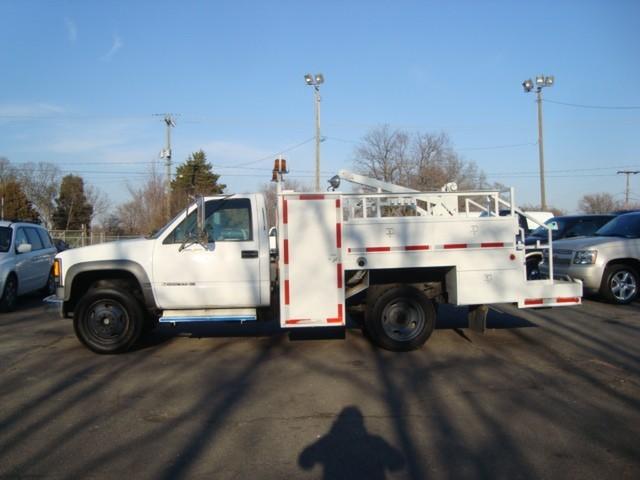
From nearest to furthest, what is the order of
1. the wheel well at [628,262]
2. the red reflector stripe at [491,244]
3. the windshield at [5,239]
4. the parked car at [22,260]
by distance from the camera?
the red reflector stripe at [491,244], the wheel well at [628,262], the parked car at [22,260], the windshield at [5,239]

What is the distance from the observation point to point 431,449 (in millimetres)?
4367

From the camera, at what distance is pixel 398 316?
746cm

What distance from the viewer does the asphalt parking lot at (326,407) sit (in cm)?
415

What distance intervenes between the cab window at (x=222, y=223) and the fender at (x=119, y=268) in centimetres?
51

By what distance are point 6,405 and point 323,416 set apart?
320 cm

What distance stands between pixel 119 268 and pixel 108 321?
75 centimetres

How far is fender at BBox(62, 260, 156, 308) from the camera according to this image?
287 inches

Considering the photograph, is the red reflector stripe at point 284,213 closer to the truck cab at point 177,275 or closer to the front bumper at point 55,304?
the truck cab at point 177,275

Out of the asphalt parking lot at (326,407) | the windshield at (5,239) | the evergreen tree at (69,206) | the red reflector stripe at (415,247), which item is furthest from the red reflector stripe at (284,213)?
the evergreen tree at (69,206)

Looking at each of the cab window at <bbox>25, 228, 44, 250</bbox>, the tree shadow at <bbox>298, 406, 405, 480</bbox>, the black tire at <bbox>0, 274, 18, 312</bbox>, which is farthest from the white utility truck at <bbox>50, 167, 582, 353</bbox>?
the cab window at <bbox>25, 228, 44, 250</bbox>

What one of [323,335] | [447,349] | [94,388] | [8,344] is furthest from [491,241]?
[8,344]

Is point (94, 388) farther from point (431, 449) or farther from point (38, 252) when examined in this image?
point (38, 252)

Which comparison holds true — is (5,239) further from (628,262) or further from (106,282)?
(628,262)

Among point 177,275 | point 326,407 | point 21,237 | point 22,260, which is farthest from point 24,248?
point 326,407
